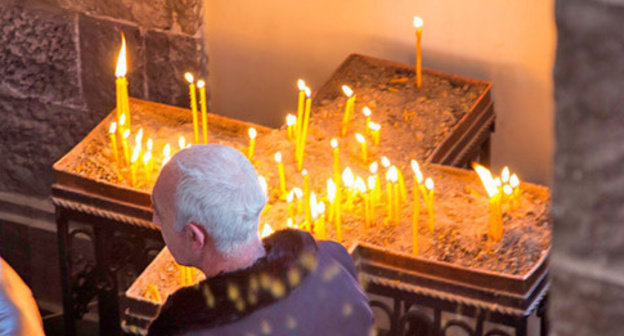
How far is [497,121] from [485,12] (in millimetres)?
434

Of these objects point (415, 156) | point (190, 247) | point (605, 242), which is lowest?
point (415, 156)

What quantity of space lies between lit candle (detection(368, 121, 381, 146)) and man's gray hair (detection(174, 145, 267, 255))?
1.23 meters

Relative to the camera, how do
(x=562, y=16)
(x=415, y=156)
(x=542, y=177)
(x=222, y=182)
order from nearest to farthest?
(x=562, y=16) < (x=222, y=182) < (x=415, y=156) < (x=542, y=177)

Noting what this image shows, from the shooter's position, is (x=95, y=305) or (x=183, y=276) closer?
(x=183, y=276)

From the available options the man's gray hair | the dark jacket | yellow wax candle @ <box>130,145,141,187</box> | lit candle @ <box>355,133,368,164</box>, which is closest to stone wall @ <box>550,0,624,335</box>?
the dark jacket

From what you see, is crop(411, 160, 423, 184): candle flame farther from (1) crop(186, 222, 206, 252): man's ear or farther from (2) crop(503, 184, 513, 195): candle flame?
(1) crop(186, 222, 206, 252): man's ear

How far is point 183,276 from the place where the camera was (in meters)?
3.12

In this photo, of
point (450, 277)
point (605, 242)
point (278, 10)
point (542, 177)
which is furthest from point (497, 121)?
point (605, 242)

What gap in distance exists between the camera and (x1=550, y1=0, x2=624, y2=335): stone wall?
0.83 meters

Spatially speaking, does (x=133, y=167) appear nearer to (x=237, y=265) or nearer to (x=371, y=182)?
(x=371, y=182)

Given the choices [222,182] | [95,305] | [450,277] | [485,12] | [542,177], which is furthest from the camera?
[95,305]

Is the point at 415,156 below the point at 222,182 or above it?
below

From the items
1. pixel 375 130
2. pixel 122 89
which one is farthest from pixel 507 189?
pixel 122 89

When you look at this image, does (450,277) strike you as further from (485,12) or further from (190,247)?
(485,12)
